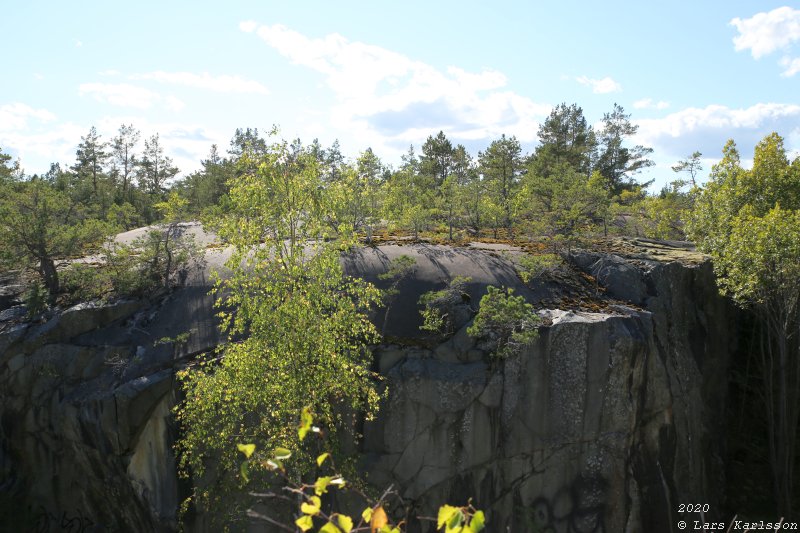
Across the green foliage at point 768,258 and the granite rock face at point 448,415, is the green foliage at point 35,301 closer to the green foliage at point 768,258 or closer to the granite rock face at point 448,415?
the granite rock face at point 448,415

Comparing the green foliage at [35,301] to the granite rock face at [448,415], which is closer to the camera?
the granite rock face at [448,415]

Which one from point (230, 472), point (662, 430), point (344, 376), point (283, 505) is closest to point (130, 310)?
point (230, 472)

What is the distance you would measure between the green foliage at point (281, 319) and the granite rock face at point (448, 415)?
2.84m

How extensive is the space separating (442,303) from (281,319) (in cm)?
568

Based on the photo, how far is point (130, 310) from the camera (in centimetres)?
1661

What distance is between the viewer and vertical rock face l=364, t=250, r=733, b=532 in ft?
44.3

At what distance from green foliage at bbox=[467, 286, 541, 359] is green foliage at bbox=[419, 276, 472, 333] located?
2.92 ft

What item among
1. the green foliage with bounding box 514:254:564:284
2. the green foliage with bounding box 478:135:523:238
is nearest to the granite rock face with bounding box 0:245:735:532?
the green foliage with bounding box 514:254:564:284

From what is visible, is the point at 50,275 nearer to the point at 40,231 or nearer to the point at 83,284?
the point at 83,284

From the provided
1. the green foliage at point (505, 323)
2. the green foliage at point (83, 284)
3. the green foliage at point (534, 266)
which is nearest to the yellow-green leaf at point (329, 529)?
the green foliage at point (505, 323)

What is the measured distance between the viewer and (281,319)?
10.6 m

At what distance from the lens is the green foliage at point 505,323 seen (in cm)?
1347

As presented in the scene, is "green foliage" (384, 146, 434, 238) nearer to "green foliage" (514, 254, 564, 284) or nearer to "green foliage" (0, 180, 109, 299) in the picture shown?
"green foliage" (514, 254, 564, 284)

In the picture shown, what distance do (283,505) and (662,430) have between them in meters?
9.42
